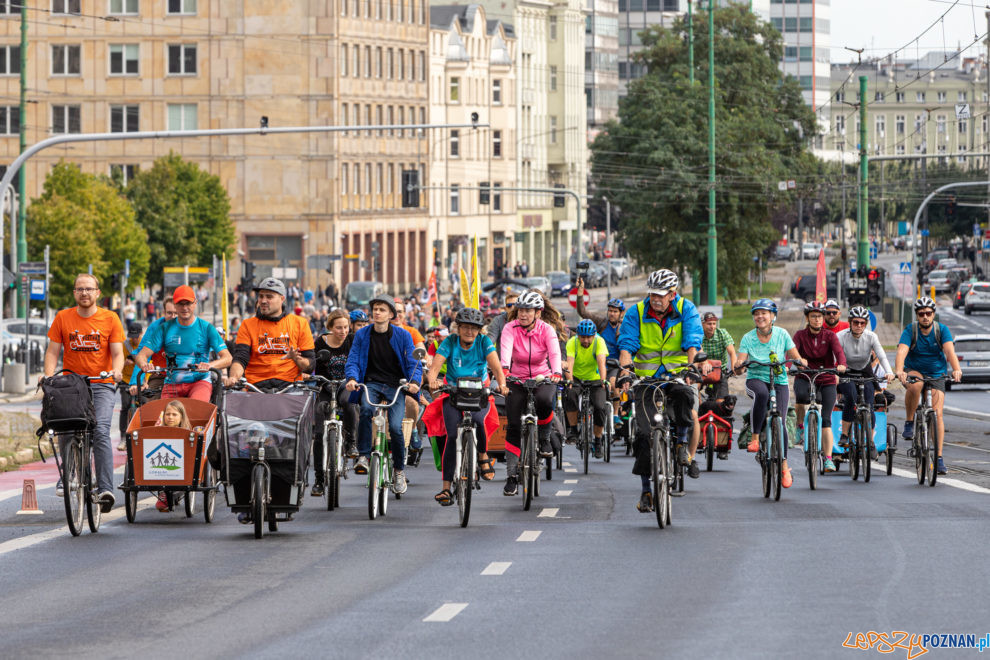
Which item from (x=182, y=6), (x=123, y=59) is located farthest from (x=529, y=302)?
(x=123, y=59)

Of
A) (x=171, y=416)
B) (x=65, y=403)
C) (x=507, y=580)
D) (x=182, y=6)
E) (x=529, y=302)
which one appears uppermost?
(x=182, y=6)

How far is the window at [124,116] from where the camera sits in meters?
100

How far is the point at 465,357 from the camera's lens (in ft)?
51.4

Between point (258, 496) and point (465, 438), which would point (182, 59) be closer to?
point (465, 438)

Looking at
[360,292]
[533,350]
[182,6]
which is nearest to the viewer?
[533,350]

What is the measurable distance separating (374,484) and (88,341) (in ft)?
8.07

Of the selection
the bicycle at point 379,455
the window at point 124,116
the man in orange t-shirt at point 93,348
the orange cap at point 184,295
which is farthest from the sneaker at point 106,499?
the window at point 124,116

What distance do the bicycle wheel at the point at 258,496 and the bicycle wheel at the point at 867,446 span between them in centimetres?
709

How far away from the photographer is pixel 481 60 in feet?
400

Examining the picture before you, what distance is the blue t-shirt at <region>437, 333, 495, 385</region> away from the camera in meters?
15.6

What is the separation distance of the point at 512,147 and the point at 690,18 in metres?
46.4

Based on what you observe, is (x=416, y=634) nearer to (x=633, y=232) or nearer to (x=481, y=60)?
(x=633, y=232)

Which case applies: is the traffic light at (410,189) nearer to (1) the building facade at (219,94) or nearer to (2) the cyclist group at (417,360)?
(1) the building facade at (219,94)

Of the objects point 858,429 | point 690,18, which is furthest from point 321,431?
point 690,18
